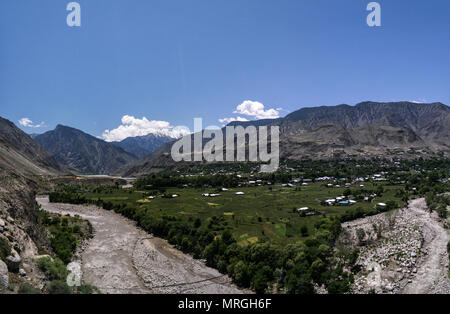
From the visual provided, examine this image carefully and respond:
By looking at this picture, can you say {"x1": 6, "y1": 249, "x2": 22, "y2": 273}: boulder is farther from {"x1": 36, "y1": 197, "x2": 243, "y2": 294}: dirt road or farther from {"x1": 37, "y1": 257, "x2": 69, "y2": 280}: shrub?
{"x1": 36, "y1": 197, "x2": 243, "y2": 294}: dirt road

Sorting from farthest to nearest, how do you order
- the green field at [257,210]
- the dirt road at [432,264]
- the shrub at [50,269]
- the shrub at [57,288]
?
the green field at [257,210]
the dirt road at [432,264]
the shrub at [50,269]
the shrub at [57,288]

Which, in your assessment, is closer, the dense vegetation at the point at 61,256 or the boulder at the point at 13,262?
the dense vegetation at the point at 61,256

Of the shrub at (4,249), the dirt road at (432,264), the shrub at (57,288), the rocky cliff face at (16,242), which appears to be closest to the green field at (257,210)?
the dirt road at (432,264)

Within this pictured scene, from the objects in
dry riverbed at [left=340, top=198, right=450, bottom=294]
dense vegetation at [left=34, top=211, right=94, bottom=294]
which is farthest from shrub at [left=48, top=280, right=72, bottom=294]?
dry riverbed at [left=340, top=198, right=450, bottom=294]

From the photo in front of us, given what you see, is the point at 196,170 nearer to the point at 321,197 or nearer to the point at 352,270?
the point at 321,197

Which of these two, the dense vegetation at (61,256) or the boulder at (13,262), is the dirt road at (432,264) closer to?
the dense vegetation at (61,256)
